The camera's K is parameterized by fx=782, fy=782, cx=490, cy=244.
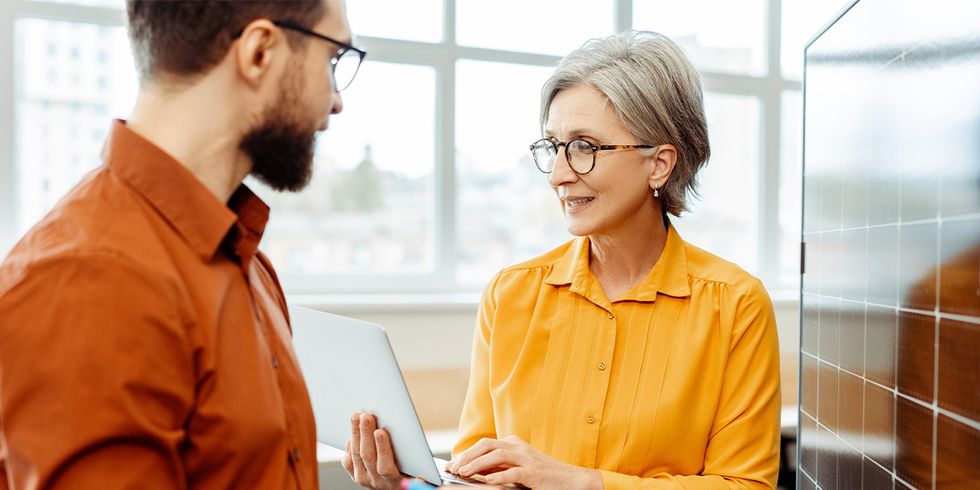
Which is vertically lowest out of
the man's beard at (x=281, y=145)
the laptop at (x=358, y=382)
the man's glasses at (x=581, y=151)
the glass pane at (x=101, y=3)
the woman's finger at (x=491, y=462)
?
the woman's finger at (x=491, y=462)

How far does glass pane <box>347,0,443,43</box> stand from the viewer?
3426mm

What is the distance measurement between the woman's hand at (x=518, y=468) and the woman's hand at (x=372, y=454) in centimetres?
11

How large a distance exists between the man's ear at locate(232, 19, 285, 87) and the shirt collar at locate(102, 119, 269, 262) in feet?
0.39

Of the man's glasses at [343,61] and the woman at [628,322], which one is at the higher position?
the man's glasses at [343,61]

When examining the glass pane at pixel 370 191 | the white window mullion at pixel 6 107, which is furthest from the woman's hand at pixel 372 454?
the white window mullion at pixel 6 107

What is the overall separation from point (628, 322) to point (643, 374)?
0.35ft

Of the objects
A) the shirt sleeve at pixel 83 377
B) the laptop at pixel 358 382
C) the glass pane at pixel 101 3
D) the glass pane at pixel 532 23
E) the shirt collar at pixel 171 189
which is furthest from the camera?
the glass pane at pixel 532 23

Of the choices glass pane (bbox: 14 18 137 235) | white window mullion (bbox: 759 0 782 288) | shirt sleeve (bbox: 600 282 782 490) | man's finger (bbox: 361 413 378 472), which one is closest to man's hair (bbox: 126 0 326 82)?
man's finger (bbox: 361 413 378 472)

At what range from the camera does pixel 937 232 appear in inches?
42.4

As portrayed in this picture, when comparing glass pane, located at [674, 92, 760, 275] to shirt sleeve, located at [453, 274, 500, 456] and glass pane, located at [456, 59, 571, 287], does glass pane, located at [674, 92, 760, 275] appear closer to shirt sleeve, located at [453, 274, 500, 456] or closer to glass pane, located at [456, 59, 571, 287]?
glass pane, located at [456, 59, 571, 287]

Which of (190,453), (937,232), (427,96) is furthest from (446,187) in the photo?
(190,453)

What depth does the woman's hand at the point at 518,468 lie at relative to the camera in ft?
4.17

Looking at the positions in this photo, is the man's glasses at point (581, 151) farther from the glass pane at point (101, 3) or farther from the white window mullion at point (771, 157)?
the white window mullion at point (771, 157)

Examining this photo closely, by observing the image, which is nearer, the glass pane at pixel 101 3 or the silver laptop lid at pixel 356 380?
the silver laptop lid at pixel 356 380
